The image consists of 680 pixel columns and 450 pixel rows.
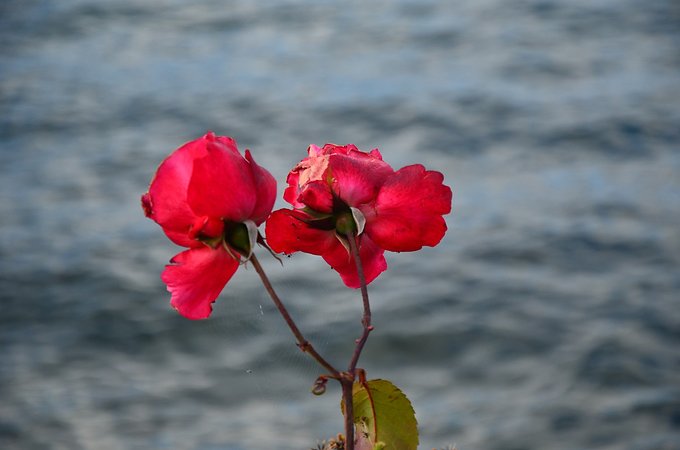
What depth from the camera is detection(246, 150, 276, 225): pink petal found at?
37cm

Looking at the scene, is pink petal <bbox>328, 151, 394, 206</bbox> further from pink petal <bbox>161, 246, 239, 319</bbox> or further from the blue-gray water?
the blue-gray water

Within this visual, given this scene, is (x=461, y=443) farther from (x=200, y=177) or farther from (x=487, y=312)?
(x=200, y=177)

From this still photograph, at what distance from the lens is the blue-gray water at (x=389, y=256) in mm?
1729

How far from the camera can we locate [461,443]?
5.24 ft

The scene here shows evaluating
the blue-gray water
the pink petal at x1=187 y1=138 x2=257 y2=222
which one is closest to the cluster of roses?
the pink petal at x1=187 y1=138 x2=257 y2=222

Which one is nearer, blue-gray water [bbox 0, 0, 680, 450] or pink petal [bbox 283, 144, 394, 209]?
pink petal [bbox 283, 144, 394, 209]

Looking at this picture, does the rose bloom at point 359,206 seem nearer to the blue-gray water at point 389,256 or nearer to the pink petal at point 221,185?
the pink petal at point 221,185

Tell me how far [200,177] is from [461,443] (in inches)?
51.6

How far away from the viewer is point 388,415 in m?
0.41

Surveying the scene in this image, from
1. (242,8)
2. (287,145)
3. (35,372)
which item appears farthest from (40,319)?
(242,8)

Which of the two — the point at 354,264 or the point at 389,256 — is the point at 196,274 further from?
the point at 389,256

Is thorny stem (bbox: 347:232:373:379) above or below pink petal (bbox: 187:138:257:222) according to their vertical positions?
below

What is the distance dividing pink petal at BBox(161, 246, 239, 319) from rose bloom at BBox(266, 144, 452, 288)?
26mm

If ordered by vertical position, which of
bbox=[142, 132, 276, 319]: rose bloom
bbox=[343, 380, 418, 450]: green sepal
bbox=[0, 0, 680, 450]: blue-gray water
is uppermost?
bbox=[0, 0, 680, 450]: blue-gray water
